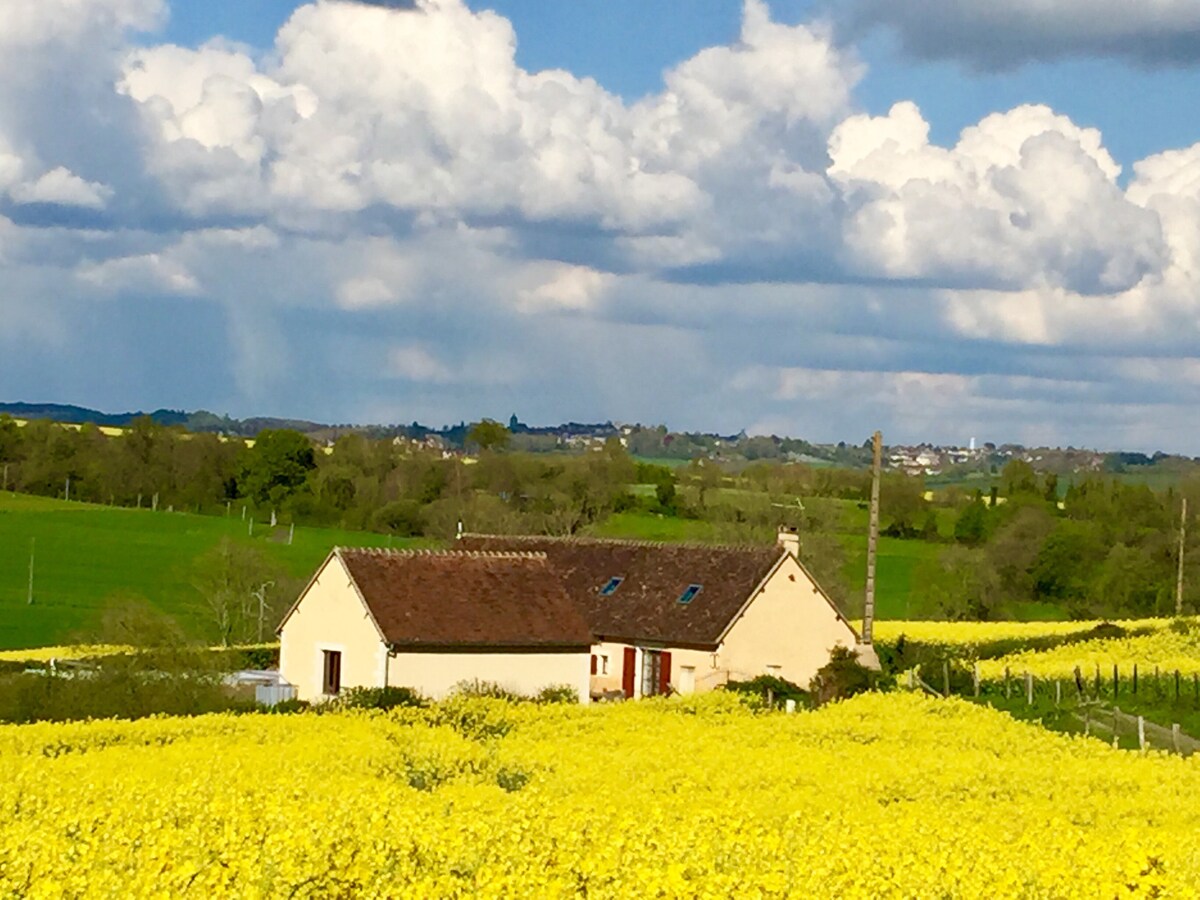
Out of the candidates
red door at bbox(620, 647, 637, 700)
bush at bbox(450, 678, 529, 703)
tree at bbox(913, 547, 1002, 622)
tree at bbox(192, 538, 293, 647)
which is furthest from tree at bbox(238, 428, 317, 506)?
bush at bbox(450, 678, 529, 703)

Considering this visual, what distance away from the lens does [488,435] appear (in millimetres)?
143875

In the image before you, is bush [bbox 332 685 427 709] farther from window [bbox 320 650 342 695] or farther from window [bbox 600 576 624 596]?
window [bbox 600 576 624 596]

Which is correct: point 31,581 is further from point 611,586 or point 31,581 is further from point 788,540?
point 788,540

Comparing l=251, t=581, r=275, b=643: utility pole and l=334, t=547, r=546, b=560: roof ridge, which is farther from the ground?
l=334, t=547, r=546, b=560: roof ridge

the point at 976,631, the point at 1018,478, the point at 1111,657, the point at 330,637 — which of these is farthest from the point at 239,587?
the point at 1018,478

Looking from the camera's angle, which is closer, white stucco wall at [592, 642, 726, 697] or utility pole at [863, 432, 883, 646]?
utility pole at [863, 432, 883, 646]

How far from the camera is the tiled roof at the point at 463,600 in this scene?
148 ft

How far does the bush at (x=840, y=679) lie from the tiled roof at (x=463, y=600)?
6562 mm

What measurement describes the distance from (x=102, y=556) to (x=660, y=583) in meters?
59.0

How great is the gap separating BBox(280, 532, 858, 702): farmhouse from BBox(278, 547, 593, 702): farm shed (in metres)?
0.04

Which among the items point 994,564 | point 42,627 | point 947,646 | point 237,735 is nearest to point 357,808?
point 237,735

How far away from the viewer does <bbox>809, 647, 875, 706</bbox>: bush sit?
1751 inches

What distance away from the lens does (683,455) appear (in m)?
176

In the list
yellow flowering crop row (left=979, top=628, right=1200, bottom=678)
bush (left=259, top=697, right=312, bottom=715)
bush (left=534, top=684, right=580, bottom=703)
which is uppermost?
yellow flowering crop row (left=979, top=628, right=1200, bottom=678)
